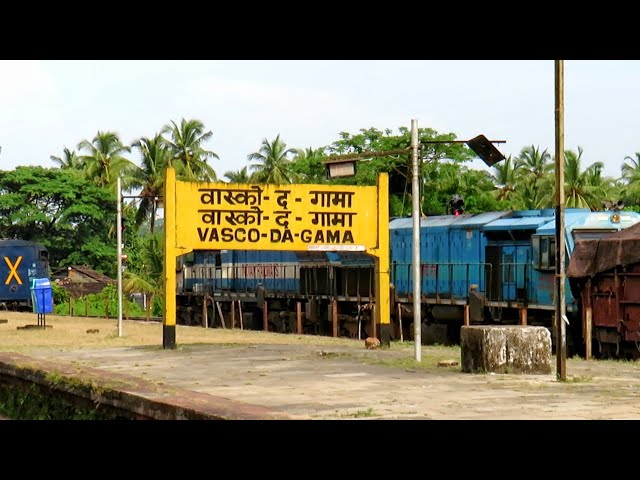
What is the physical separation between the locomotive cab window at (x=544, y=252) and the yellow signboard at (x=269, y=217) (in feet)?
17.7

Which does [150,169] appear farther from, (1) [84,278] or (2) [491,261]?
(2) [491,261]

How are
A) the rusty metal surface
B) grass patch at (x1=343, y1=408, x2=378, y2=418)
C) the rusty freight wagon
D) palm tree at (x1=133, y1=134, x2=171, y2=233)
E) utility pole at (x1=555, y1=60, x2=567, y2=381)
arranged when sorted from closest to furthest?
grass patch at (x1=343, y1=408, x2=378, y2=418) → utility pole at (x1=555, y1=60, x2=567, y2=381) → the rusty freight wagon → the rusty metal surface → palm tree at (x1=133, y1=134, x2=171, y2=233)

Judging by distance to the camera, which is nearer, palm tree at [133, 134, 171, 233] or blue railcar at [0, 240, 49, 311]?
blue railcar at [0, 240, 49, 311]

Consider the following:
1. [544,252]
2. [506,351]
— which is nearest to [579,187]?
[544,252]

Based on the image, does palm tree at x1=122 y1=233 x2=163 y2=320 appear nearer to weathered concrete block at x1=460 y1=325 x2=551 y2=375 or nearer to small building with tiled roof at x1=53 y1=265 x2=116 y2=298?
small building with tiled roof at x1=53 y1=265 x2=116 y2=298

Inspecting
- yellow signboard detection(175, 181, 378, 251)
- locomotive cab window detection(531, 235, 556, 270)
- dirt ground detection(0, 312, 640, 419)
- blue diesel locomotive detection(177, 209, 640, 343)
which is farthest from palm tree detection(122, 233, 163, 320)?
yellow signboard detection(175, 181, 378, 251)

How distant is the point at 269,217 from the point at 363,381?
8088 millimetres

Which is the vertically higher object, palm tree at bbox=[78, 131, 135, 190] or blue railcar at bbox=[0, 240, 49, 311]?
palm tree at bbox=[78, 131, 135, 190]

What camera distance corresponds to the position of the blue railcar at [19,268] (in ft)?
183

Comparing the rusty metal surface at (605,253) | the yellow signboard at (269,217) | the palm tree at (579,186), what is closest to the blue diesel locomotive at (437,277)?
the rusty metal surface at (605,253)

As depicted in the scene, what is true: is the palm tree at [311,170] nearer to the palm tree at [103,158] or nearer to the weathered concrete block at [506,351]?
the palm tree at [103,158]

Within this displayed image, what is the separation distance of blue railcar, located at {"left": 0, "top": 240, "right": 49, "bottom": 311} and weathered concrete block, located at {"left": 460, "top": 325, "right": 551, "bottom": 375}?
139ft

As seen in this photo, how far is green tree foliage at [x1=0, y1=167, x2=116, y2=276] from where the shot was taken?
78.9 meters
